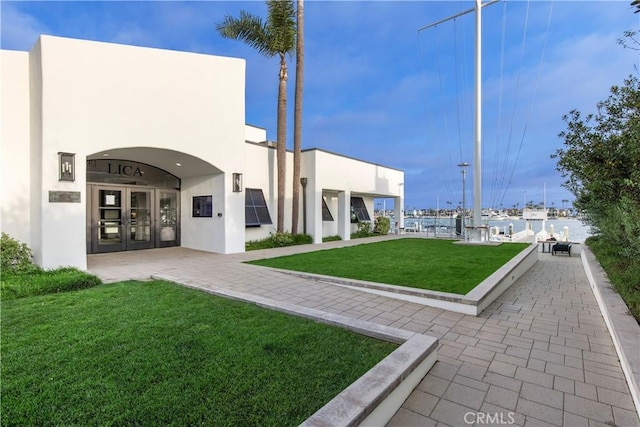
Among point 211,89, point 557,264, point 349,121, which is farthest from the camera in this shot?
point 349,121

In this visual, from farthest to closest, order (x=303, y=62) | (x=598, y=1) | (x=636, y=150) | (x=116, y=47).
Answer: (x=303, y=62)
(x=116, y=47)
(x=598, y=1)
(x=636, y=150)

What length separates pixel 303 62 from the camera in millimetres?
12391

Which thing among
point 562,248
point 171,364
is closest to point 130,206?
point 171,364

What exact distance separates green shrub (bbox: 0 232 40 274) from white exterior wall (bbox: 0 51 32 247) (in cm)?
59

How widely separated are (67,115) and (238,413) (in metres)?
8.08

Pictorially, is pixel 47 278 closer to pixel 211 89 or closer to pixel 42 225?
pixel 42 225

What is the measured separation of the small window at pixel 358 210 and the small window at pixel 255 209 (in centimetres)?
666

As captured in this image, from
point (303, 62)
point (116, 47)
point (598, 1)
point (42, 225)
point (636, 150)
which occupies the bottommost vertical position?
point (42, 225)

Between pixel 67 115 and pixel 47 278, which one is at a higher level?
pixel 67 115

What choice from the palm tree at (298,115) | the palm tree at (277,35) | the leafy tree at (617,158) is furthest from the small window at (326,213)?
the leafy tree at (617,158)

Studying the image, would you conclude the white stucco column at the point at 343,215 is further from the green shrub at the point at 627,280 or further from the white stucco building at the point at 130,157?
the green shrub at the point at 627,280

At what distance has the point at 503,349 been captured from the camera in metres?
3.56

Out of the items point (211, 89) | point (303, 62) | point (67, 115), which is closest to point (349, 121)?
point (303, 62)

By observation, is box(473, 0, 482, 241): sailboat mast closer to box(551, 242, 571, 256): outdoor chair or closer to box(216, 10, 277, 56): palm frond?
box(551, 242, 571, 256): outdoor chair
